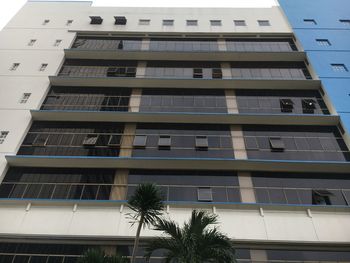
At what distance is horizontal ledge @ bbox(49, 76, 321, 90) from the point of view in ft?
76.7

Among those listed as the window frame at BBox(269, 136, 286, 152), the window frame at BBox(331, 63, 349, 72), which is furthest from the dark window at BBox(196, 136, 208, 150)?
the window frame at BBox(331, 63, 349, 72)

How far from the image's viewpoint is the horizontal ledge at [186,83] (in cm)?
2339

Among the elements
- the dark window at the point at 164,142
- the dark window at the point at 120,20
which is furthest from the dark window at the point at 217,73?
the dark window at the point at 120,20

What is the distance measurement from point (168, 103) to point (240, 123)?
19.6ft

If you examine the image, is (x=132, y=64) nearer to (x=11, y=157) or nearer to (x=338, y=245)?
(x=11, y=157)

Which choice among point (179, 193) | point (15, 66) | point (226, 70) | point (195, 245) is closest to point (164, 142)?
point (179, 193)

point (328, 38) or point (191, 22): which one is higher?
point (191, 22)

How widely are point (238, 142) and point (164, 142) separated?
5316mm

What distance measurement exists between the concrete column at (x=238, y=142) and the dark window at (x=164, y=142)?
4.64 meters

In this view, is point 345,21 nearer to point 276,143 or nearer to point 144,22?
point 276,143

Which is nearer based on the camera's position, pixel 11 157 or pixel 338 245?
pixel 338 245

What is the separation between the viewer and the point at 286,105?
22.7 meters

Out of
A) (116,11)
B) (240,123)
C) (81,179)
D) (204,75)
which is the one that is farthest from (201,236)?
(116,11)

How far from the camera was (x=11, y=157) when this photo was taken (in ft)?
60.0
